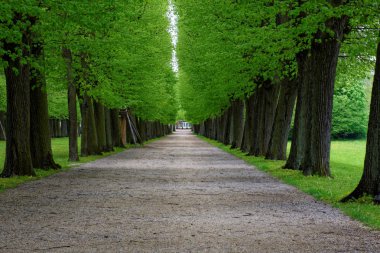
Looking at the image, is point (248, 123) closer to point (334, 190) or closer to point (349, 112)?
point (334, 190)

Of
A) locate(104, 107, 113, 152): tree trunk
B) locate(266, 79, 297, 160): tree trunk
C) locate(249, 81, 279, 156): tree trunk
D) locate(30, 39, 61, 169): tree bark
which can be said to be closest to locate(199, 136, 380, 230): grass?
locate(266, 79, 297, 160): tree trunk

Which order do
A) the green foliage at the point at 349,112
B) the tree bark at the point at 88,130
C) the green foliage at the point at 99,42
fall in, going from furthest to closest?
the green foliage at the point at 349,112 < the tree bark at the point at 88,130 < the green foliage at the point at 99,42

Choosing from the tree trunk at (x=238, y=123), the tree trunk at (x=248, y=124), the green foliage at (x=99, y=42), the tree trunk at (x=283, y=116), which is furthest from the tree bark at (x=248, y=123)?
the tree trunk at (x=283, y=116)

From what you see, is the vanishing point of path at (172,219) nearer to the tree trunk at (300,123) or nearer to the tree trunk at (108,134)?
the tree trunk at (300,123)

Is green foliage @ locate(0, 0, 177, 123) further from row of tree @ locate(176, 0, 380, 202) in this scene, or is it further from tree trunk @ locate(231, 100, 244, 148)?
tree trunk @ locate(231, 100, 244, 148)

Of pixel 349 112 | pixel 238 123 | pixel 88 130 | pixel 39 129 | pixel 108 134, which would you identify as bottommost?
pixel 108 134

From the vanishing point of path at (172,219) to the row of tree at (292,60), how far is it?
2.73m

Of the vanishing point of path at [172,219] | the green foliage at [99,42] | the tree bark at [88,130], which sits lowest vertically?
the vanishing point of path at [172,219]

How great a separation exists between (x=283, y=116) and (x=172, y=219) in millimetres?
16422

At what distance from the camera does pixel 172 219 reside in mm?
10125

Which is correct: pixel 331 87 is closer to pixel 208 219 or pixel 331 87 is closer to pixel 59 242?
pixel 208 219

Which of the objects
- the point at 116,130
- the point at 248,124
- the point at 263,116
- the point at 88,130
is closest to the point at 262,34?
the point at 263,116

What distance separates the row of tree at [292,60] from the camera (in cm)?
1316

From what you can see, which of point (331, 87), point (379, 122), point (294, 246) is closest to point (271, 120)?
point (331, 87)
